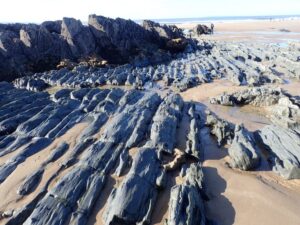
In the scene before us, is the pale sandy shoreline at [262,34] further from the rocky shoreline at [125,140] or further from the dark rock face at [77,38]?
the dark rock face at [77,38]

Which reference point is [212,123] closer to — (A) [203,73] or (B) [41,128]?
(B) [41,128]

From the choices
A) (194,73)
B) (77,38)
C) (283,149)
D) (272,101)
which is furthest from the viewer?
(77,38)

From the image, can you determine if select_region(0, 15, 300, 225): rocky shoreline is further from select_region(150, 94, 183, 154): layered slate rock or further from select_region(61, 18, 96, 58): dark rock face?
select_region(61, 18, 96, 58): dark rock face

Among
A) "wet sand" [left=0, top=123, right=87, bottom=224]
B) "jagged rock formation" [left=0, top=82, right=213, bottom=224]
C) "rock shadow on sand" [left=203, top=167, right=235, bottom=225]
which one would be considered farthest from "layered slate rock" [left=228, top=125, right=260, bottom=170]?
"wet sand" [left=0, top=123, right=87, bottom=224]

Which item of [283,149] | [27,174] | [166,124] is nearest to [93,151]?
[27,174]

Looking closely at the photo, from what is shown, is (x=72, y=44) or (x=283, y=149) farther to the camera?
(x=72, y=44)

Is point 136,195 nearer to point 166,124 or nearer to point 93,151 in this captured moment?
point 93,151
